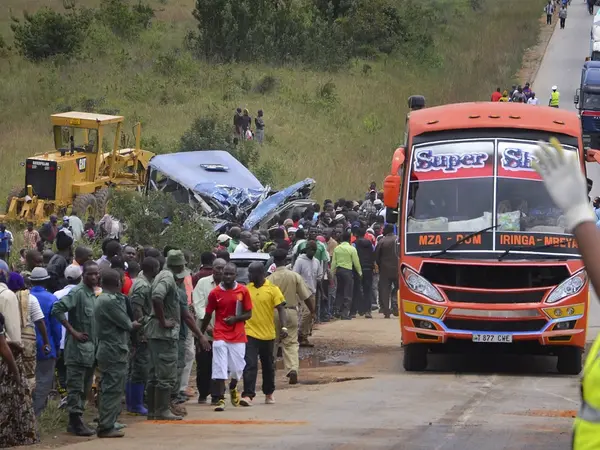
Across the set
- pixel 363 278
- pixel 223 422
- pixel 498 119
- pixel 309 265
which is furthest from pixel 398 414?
pixel 363 278

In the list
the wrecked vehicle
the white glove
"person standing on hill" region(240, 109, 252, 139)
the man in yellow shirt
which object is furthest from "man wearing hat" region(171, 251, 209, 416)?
"person standing on hill" region(240, 109, 252, 139)

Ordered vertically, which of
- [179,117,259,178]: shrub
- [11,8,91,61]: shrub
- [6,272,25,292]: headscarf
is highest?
[11,8,91,61]: shrub

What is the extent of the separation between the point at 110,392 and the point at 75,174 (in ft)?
74.2

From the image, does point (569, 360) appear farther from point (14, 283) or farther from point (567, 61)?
point (567, 61)

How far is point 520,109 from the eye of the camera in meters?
15.4

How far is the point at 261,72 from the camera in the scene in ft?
178

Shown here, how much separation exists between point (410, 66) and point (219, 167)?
32.8 metres

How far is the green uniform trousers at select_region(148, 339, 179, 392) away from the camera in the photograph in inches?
447

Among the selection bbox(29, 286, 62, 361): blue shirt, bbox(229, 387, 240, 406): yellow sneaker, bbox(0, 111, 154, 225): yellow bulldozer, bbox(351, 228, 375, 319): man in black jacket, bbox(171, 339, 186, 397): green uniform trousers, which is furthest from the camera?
bbox(0, 111, 154, 225): yellow bulldozer

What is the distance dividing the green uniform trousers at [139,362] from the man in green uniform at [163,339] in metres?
0.33

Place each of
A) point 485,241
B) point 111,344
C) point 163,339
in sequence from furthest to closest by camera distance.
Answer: point 485,241, point 163,339, point 111,344

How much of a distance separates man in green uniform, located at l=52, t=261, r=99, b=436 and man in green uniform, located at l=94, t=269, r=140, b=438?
0.19 metres

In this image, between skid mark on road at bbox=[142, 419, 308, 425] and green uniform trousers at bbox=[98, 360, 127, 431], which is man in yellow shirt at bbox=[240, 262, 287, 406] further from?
green uniform trousers at bbox=[98, 360, 127, 431]

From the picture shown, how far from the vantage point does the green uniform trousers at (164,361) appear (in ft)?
37.3
